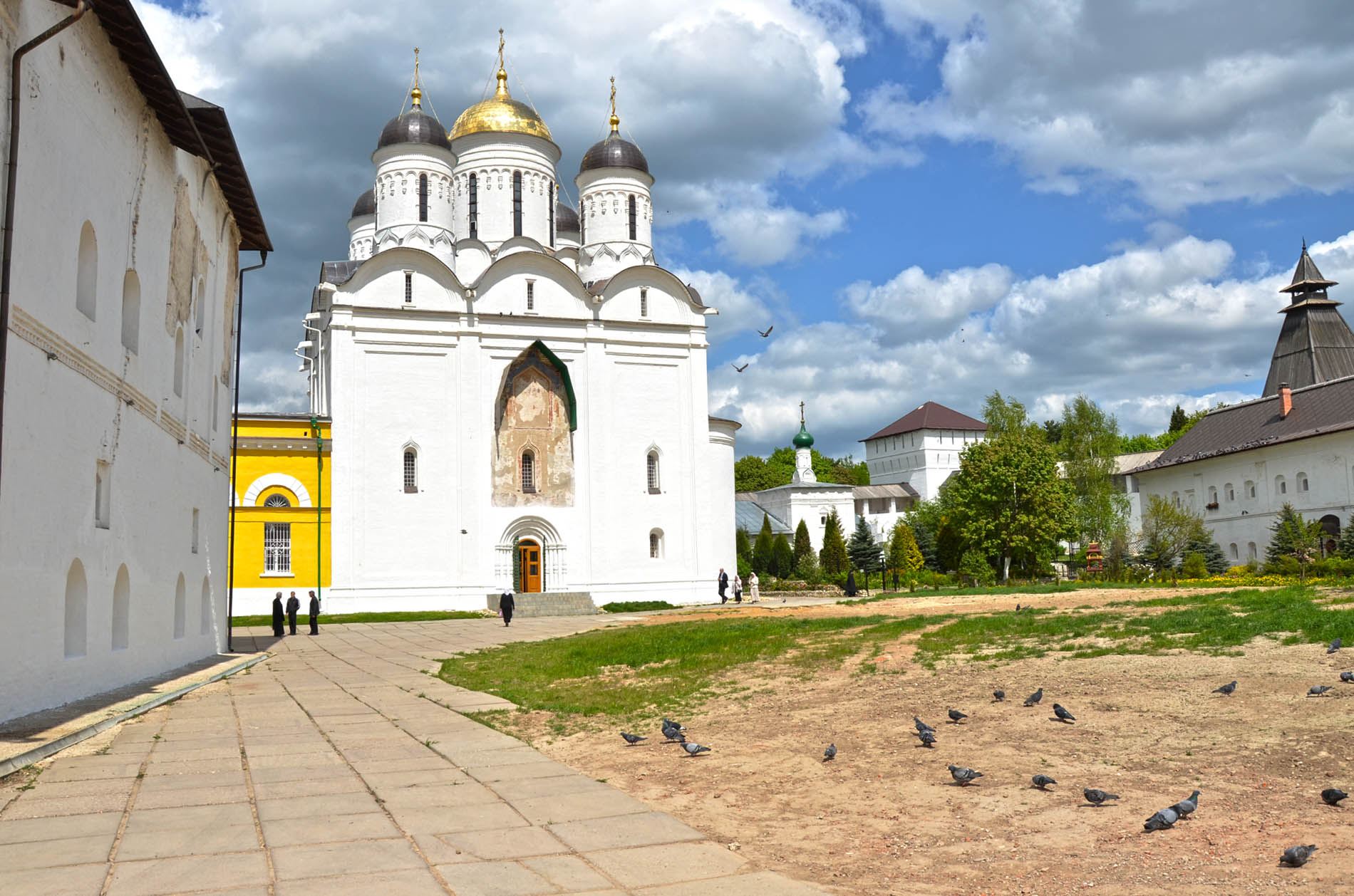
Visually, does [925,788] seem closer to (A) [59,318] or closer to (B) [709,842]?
(B) [709,842]

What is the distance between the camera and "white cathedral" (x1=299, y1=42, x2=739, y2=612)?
32.7 meters

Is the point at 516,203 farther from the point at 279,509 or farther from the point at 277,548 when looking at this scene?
the point at 277,548

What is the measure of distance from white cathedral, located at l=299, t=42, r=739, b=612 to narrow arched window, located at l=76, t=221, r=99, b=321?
20501 mm

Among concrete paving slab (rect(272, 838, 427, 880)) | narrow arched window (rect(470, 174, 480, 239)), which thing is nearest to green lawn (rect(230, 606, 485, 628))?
narrow arched window (rect(470, 174, 480, 239))

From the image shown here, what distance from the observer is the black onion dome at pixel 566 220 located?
44.6 metres

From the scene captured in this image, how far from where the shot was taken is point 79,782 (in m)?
7.31

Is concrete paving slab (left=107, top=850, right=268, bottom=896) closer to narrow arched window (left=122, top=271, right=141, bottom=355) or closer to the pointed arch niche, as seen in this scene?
narrow arched window (left=122, top=271, right=141, bottom=355)

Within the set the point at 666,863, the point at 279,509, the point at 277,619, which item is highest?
the point at 279,509

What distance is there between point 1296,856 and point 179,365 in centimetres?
1625

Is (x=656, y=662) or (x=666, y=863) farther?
(x=656, y=662)

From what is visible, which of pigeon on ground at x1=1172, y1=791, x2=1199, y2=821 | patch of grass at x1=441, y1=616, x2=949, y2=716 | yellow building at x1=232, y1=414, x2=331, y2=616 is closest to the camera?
pigeon on ground at x1=1172, y1=791, x2=1199, y2=821

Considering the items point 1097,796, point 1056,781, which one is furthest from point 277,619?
point 1097,796

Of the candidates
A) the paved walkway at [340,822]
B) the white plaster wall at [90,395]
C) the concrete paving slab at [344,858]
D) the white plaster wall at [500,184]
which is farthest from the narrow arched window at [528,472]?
the concrete paving slab at [344,858]

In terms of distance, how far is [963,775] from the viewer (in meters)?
6.55
